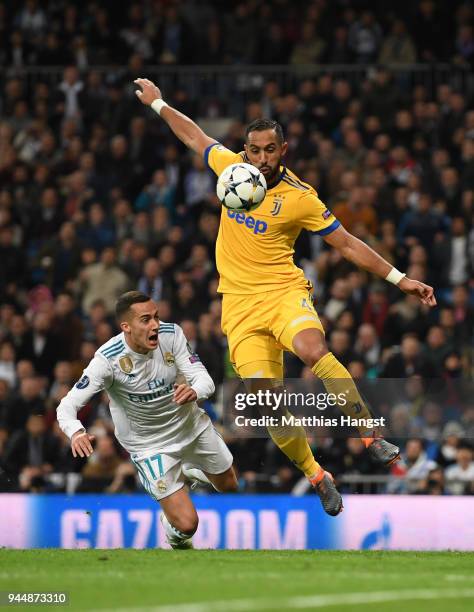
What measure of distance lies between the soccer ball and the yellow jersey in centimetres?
29

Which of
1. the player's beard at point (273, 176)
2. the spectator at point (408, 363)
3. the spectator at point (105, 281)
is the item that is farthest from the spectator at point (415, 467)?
the spectator at point (105, 281)

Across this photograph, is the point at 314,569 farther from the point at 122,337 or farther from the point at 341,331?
the point at 341,331

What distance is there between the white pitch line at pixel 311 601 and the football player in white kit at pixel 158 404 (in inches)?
120

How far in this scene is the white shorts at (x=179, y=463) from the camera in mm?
11445

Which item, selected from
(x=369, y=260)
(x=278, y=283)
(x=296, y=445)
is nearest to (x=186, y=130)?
(x=278, y=283)

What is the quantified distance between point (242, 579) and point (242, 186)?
3.30 metres

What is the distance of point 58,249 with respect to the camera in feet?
61.1

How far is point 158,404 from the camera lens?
1145cm

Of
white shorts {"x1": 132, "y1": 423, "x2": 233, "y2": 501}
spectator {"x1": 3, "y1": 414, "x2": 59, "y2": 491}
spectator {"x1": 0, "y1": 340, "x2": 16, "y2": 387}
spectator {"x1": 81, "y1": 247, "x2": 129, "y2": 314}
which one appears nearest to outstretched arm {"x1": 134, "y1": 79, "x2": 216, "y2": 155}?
white shorts {"x1": 132, "y1": 423, "x2": 233, "y2": 501}

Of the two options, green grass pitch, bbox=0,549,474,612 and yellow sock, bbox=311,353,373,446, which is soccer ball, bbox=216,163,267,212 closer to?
yellow sock, bbox=311,353,373,446

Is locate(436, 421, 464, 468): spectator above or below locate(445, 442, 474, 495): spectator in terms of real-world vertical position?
above

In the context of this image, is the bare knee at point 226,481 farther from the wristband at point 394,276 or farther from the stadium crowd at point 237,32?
the stadium crowd at point 237,32

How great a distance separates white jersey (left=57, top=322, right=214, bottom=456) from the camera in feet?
36.2

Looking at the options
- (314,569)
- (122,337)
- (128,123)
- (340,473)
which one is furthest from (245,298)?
(128,123)
